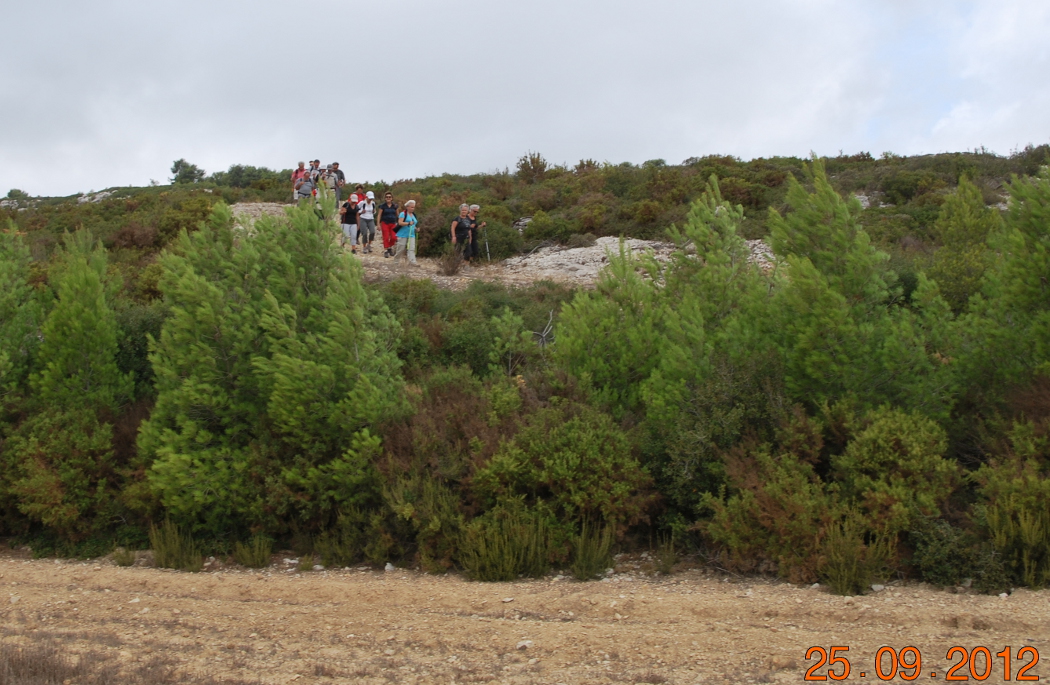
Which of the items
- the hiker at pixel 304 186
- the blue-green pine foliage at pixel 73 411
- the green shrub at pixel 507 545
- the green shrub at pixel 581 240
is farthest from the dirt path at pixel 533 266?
the green shrub at pixel 507 545

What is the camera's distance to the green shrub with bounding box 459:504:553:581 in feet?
32.0

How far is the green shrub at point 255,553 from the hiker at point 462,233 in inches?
466

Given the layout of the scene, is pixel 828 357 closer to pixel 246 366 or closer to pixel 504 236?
pixel 246 366

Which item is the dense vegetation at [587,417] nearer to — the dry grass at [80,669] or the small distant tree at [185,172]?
the dry grass at [80,669]

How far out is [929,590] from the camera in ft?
27.6

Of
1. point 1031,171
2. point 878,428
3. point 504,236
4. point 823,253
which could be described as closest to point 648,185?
point 504,236

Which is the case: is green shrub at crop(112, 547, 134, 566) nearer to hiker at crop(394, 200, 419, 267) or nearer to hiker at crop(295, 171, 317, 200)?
hiker at crop(394, 200, 419, 267)

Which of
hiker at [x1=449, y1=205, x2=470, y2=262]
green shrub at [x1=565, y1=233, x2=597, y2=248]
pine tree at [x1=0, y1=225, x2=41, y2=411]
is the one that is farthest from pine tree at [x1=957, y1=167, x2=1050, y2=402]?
green shrub at [x1=565, y1=233, x2=597, y2=248]

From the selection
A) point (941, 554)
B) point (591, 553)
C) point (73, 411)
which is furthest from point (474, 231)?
point (941, 554)

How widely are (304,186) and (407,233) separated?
12.4ft

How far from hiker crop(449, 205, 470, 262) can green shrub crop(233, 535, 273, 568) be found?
11.8 m

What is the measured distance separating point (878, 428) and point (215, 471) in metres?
8.27

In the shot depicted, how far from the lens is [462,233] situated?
862 inches

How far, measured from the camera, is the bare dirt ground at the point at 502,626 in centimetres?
704
